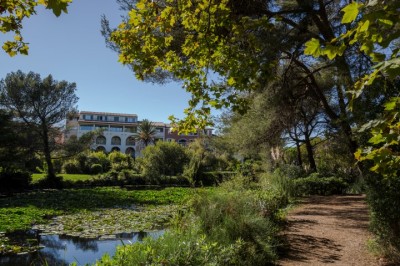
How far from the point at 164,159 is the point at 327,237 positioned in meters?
28.5

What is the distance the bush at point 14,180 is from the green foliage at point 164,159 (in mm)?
10639

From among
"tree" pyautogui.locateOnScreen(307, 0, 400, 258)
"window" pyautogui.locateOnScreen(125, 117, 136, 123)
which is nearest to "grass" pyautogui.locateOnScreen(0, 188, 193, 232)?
"tree" pyautogui.locateOnScreen(307, 0, 400, 258)

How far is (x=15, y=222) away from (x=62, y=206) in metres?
4.58

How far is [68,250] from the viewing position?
9188mm

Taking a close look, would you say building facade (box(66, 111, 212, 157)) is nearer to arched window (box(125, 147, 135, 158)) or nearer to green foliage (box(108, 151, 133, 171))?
arched window (box(125, 147, 135, 158))

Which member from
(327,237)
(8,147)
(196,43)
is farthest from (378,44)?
(8,147)

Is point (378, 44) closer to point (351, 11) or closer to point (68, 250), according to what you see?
point (351, 11)

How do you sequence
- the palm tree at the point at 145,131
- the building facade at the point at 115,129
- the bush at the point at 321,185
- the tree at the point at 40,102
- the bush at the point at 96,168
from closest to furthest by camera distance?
the bush at the point at 321,185, the tree at the point at 40,102, the bush at the point at 96,168, the palm tree at the point at 145,131, the building facade at the point at 115,129

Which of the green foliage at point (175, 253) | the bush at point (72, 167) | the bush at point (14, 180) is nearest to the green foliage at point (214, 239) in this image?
the green foliage at point (175, 253)

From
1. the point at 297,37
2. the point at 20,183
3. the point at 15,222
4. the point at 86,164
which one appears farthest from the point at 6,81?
the point at 297,37

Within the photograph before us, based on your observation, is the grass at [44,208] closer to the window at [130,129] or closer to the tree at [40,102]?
the tree at [40,102]

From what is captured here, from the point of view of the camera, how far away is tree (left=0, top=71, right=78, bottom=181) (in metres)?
30.6

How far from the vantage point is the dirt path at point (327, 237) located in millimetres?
6324

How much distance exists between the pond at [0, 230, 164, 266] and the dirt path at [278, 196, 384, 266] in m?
2.99
